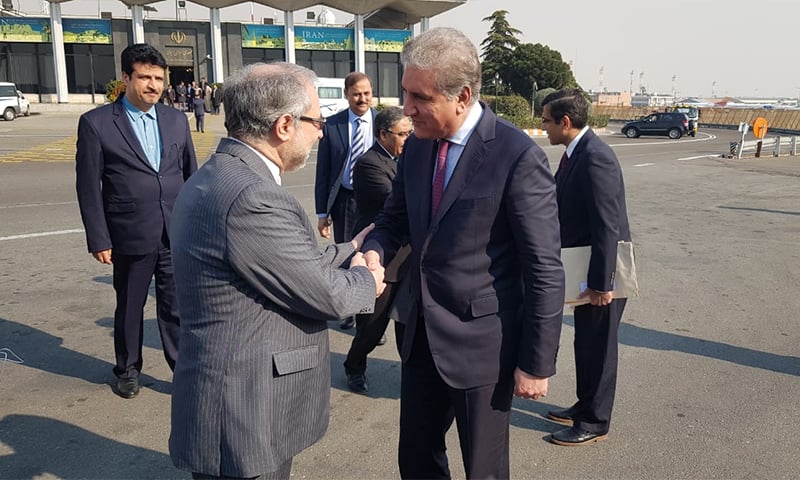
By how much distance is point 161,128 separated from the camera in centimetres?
401

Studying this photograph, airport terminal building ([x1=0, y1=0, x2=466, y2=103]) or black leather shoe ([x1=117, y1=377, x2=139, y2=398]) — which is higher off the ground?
airport terminal building ([x1=0, y1=0, x2=466, y2=103])

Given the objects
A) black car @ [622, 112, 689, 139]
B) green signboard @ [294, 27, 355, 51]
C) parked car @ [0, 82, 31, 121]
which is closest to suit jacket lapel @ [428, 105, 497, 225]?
black car @ [622, 112, 689, 139]

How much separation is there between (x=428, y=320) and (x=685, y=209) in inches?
406

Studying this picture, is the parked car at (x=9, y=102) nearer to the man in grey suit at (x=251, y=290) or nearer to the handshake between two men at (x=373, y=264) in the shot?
the handshake between two men at (x=373, y=264)

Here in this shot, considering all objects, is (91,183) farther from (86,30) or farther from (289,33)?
(86,30)

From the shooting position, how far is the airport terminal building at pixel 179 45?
40344 millimetres

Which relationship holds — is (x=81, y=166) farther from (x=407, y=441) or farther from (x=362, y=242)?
(x=407, y=441)

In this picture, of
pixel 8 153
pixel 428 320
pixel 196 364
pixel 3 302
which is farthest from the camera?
pixel 8 153

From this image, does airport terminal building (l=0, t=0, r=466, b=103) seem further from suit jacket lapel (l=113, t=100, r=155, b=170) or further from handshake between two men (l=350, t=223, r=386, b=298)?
handshake between two men (l=350, t=223, r=386, b=298)

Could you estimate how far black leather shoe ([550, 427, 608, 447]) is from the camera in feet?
11.4

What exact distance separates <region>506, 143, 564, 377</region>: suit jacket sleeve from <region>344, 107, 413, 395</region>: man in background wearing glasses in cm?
188

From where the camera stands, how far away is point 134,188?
12.8 ft

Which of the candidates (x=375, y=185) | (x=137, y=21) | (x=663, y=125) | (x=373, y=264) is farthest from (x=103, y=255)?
(x=137, y=21)

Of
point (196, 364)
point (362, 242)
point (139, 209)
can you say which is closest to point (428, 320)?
point (362, 242)
